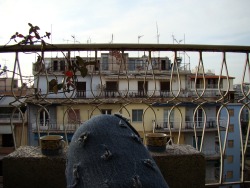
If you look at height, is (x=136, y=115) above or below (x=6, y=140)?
above

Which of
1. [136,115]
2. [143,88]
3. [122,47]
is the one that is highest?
[122,47]

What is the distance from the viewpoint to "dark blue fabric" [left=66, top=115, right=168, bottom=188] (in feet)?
2.91

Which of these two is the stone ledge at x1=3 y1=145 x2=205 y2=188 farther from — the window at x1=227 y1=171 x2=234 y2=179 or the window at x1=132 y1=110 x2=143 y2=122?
the window at x1=227 y1=171 x2=234 y2=179

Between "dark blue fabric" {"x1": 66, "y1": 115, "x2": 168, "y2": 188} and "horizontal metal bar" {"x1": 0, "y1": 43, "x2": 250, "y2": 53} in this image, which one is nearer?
"dark blue fabric" {"x1": 66, "y1": 115, "x2": 168, "y2": 188}

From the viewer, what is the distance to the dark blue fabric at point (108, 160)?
34.9 inches

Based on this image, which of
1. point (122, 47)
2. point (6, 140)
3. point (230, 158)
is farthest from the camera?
point (230, 158)

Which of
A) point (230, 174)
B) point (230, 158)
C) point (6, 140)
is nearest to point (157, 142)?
point (6, 140)

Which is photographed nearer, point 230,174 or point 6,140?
point 6,140

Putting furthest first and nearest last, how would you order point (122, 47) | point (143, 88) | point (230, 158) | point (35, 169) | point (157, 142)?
point (230, 158)
point (143, 88)
point (122, 47)
point (157, 142)
point (35, 169)

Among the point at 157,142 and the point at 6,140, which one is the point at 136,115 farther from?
the point at 157,142

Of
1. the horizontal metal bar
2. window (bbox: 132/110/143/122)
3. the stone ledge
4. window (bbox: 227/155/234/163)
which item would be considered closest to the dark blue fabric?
the stone ledge

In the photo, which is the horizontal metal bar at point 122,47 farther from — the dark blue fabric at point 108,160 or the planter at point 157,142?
the dark blue fabric at point 108,160

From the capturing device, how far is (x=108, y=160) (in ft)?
3.06

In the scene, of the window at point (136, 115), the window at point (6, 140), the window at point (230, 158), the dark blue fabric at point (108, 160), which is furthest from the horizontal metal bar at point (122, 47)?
the window at point (230, 158)
